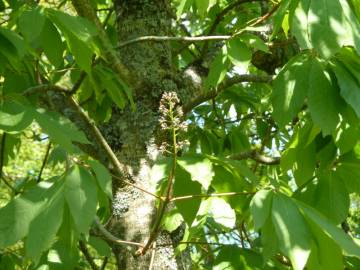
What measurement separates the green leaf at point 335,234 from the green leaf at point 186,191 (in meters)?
0.24

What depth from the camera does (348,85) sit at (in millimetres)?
1123

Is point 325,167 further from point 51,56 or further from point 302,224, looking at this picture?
point 51,56

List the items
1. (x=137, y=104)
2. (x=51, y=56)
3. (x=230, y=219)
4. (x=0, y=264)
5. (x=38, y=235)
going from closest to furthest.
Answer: (x=38, y=235) → (x=230, y=219) → (x=51, y=56) → (x=0, y=264) → (x=137, y=104)

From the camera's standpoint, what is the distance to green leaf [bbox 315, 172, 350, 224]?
1.24m

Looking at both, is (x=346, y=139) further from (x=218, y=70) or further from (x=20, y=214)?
(x=20, y=214)

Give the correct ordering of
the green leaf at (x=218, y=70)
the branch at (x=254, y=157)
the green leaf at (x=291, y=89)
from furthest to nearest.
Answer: the branch at (x=254, y=157) → the green leaf at (x=218, y=70) → the green leaf at (x=291, y=89)

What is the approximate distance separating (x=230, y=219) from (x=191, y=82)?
31.3 inches

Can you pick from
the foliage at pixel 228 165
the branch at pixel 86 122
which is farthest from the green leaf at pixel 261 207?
the branch at pixel 86 122

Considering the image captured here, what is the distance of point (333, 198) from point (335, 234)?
1.11ft

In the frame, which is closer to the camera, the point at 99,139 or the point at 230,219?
the point at 230,219

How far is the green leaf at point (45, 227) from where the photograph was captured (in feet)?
2.91

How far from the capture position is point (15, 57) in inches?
47.6

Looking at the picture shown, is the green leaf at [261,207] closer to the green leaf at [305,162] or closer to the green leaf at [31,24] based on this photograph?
the green leaf at [305,162]

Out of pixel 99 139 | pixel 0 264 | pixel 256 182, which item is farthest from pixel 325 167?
pixel 0 264
